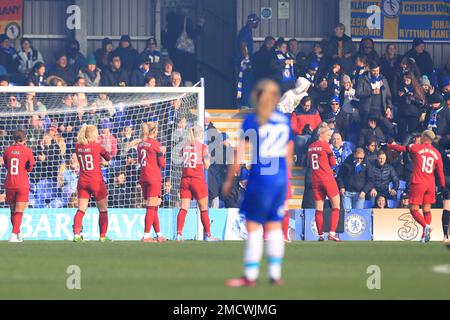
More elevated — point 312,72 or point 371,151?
point 312,72

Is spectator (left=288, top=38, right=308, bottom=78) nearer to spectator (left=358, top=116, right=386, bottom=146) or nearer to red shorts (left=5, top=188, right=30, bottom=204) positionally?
spectator (left=358, top=116, right=386, bottom=146)

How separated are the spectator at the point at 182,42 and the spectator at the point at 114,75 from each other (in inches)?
79.1

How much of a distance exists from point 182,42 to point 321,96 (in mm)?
3487

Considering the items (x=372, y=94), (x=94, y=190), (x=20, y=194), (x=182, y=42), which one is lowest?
(x=20, y=194)

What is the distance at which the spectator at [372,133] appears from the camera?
24444 millimetres

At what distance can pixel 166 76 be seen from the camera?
992 inches

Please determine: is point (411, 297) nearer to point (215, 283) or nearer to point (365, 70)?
point (215, 283)

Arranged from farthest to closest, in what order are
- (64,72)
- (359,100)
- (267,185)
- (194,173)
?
(359,100) < (64,72) < (194,173) < (267,185)

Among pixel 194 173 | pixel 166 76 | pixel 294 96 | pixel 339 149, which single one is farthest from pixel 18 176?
pixel 294 96

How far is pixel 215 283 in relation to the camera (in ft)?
38.0

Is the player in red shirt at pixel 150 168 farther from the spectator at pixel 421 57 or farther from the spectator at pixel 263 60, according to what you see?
the spectator at pixel 421 57

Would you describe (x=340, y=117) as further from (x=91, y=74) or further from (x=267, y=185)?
(x=267, y=185)

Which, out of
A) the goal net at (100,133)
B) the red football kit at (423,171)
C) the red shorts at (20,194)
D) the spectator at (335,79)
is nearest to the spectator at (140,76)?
the goal net at (100,133)
